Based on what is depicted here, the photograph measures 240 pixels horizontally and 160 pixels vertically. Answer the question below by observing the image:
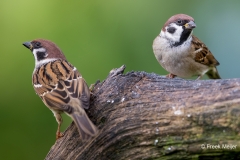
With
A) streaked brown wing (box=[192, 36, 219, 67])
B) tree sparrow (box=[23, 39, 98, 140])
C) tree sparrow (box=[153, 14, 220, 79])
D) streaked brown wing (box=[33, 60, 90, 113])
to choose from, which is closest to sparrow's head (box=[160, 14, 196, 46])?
tree sparrow (box=[153, 14, 220, 79])

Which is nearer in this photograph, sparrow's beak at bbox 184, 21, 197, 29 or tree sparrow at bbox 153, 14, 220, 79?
sparrow's beak at bbox 184, 21, 197, 29

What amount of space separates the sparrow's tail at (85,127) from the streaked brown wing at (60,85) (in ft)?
0.45

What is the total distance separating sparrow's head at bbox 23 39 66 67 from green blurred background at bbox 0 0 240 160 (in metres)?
0.38

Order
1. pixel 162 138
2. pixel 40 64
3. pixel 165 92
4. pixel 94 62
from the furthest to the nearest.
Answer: pixel 94 62 → pixel 40 64 → pixel 165 92 → pixel 162 138

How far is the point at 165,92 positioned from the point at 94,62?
1.45 meters

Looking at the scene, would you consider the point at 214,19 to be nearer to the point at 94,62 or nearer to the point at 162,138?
the point at 94,62

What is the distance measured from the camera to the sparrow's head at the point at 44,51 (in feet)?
14.3

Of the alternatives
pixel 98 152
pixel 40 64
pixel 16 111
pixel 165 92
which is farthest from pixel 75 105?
pixel 16 111

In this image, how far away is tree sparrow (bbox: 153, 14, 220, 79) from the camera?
4.87 m

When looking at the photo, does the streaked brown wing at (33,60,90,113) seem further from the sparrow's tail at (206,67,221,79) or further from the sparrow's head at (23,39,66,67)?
the sparrow's tail at (206,67,221,79)

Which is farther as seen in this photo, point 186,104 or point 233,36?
point 233,36

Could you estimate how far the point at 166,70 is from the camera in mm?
4984

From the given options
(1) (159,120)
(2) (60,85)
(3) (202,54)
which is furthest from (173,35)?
(1) (159,120)

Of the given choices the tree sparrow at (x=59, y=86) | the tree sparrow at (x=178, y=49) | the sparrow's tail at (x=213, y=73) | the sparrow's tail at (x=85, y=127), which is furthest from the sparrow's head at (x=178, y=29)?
the sparrow's tail at (x=85, y=127)
